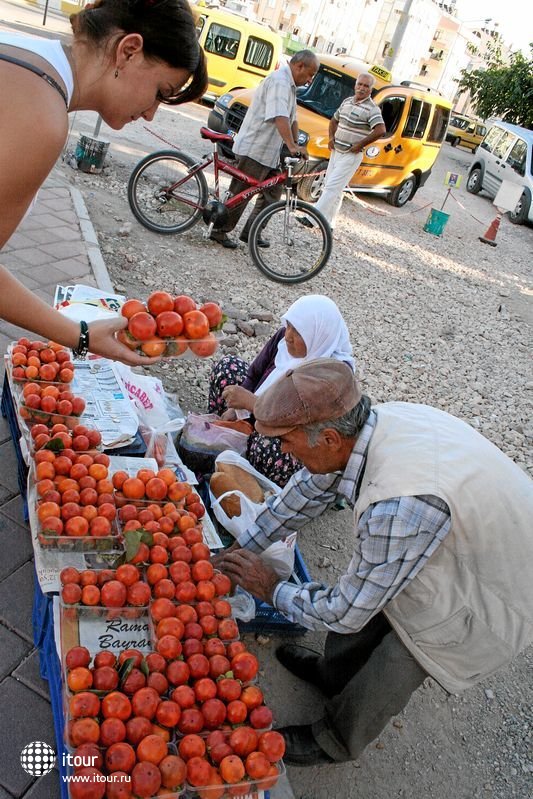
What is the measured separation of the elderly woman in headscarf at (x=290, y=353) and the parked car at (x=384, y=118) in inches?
237

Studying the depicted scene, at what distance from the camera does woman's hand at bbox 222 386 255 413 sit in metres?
3.34

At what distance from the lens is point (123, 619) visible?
6.58 feet

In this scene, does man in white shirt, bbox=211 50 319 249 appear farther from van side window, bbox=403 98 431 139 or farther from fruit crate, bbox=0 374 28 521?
van side window, bbox=403 98 431 139

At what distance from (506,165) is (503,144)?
0.93 metres

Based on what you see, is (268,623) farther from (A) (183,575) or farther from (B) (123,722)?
(B) (123,722)

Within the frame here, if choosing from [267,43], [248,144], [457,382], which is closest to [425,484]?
[457,382]

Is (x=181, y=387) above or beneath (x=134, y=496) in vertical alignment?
beneath

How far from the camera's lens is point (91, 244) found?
5375mm

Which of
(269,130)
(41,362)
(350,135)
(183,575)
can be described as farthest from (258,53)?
(183,575)

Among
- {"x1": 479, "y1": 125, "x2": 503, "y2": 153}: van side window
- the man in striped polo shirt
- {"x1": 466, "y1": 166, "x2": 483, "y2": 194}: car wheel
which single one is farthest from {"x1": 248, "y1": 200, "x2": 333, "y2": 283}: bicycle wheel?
{"x1": 479, "y1": 125, "x2": 503, "y2": 153}: van side window

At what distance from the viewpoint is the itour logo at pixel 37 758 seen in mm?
1850

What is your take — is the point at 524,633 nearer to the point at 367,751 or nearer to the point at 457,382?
the point at 367,751

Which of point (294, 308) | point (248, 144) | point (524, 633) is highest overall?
point (248, 144)

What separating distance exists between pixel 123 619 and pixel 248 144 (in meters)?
5.66
